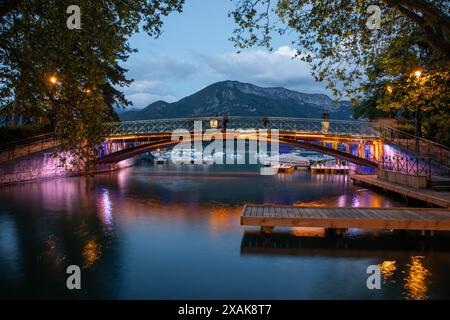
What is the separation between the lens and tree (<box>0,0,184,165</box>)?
47.4 feet

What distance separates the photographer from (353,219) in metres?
15.5

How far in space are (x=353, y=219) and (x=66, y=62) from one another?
1261 centimetres

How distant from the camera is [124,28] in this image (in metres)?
16.1

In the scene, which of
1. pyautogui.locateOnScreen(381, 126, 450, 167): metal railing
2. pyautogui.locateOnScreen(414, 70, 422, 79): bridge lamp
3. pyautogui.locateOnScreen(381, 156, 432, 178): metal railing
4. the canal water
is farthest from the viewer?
pyautogui.locateOnScreen(381, 126, 450, 167): metal railing

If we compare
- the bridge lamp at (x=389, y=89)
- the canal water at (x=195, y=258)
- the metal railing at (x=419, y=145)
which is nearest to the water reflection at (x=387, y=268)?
the canal water at (x=195, y=258)

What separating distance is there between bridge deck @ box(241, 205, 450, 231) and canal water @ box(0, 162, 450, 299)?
2.79 ft

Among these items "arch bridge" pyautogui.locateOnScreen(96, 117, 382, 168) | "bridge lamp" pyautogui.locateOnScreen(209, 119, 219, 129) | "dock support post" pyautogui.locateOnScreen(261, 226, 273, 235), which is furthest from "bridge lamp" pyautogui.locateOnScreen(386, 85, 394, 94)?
"bridge lamp" pyautogui.locateOnScreen(209, 119, 219, 129)

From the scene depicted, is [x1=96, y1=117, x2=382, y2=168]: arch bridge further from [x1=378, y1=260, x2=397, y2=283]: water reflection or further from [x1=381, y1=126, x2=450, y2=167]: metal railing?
[x1=378, y1=260, x2=397, y2=283]: water reflection

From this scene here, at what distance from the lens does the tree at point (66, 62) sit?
14438mm

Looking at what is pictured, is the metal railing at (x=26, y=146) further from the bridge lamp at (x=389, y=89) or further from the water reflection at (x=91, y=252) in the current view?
the bridge lamp at (x=389, y=89)

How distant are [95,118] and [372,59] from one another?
11.9 meters

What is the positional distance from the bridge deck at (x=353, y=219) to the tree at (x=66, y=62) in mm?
7148
